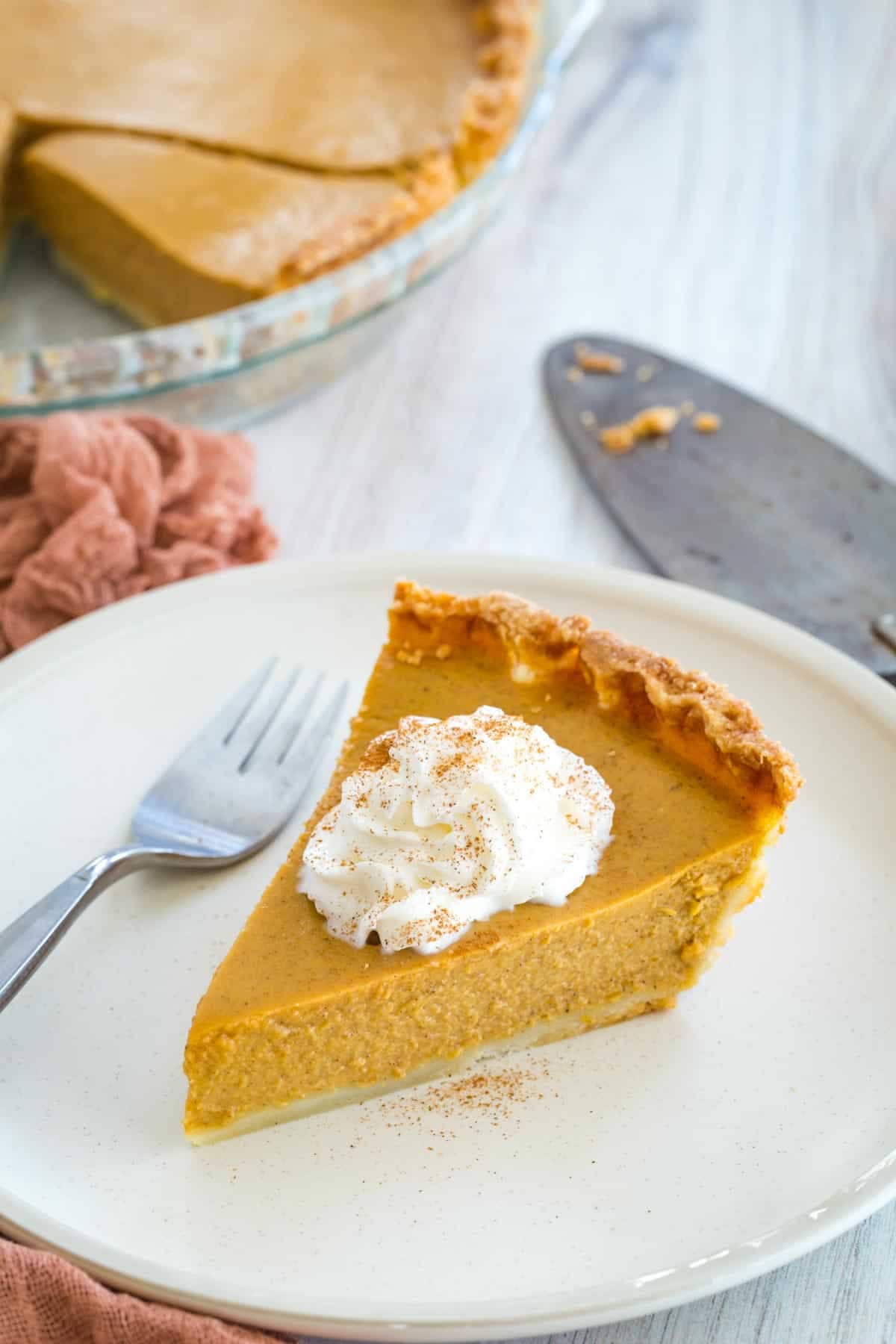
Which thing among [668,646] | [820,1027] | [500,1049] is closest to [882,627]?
[668,646]

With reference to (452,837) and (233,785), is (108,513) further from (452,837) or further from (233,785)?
(452,837)

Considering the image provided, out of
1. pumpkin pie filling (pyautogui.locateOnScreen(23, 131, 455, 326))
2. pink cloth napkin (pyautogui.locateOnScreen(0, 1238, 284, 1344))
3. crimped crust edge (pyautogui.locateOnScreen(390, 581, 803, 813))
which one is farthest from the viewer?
pumpkin pie filling (pyautogui.locateOnScreen(23, 131, 455, 326))

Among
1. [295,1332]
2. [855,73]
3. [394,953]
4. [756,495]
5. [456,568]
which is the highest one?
[855,73]

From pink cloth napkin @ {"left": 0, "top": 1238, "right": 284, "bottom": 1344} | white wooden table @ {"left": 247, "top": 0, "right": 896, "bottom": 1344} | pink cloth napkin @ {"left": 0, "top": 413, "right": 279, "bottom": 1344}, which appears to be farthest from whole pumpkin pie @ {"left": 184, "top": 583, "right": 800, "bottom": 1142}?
white wooden table @ {"left": 247, "top": 0, "right": 896, "bottom": 1344}

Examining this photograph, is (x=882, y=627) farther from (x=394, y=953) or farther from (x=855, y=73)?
(x=855, y=73)

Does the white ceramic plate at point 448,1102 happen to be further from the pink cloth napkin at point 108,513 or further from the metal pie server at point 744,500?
the metal pie server at point 744,500

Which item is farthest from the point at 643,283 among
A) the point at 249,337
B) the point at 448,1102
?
the point at 448,1102

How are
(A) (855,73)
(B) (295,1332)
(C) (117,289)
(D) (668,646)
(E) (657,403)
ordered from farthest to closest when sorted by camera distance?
1. (A) (855,73)
2. (C) (117,289)
3. (E) (657,403)
4. (D) (668,646)
5. (B) (295,1332)

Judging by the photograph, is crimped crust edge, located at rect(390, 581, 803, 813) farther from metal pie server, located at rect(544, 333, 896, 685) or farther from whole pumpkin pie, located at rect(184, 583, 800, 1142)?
metal pie server, located at rect(544, 333, 896, 685)
